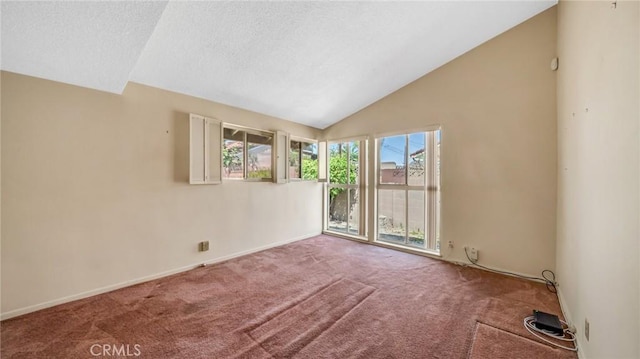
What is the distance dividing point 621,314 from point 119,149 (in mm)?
4034

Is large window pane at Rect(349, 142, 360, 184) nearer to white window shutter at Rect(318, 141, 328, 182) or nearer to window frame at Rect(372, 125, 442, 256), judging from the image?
white window shutter at Rect(318, 141, 328, 182)

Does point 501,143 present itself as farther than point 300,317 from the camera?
Yes

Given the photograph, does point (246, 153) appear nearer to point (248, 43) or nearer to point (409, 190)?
point (248, 43)

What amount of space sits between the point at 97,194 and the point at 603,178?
13.5ft

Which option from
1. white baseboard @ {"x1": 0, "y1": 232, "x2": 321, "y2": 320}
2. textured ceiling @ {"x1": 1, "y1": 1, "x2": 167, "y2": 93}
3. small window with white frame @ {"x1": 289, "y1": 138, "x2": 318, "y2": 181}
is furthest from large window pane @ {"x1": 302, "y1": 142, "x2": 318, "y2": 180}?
textured ceiling @ {"x1": 1, "y1": 1, "x2": 167, "y2": 93}

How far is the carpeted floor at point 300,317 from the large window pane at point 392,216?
1.06 m

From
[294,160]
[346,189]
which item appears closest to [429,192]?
[346,189]

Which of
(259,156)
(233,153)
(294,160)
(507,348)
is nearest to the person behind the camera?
(507,348)

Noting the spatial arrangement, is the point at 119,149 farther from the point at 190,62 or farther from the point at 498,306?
the point at 498,306

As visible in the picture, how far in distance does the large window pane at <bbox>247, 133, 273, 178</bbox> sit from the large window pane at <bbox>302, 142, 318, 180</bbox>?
2.90 ft

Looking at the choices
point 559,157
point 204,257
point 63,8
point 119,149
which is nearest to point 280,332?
point 204,257

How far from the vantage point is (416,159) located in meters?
3.93

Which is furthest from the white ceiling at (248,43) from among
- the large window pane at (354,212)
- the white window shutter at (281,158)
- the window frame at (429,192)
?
the large window pane at (354,212)

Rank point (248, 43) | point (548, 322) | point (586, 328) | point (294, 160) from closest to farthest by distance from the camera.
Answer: point (586, 328)
point (548, 322)
point (248, 43)
point (294, 160)
